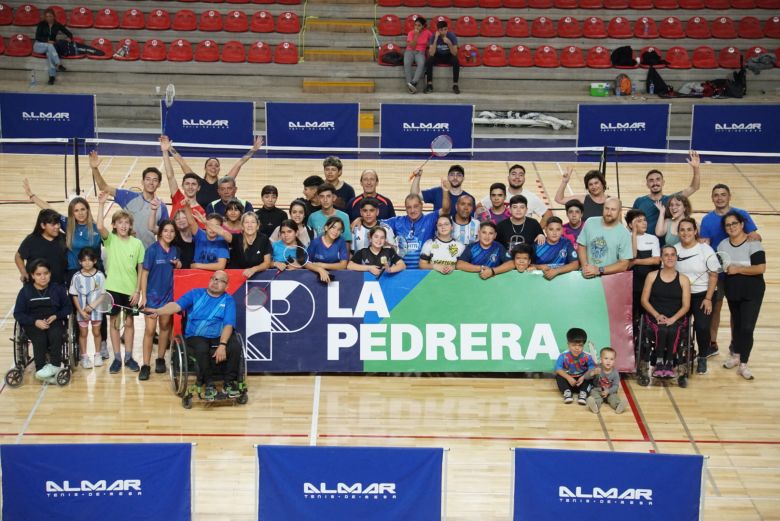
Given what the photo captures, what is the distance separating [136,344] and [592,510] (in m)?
6.62

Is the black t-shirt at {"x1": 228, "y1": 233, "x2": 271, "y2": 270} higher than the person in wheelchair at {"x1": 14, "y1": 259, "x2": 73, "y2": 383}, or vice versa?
the black t-shirt at {"x1": 228, "y1": 233, "x2": 271, "y2": 270}

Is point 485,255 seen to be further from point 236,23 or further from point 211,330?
point 236,23

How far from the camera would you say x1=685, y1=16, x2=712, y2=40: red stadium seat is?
2603 centimetres

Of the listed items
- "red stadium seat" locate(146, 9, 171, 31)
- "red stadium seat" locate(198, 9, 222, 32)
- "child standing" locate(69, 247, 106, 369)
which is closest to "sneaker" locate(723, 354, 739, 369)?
"child standing" locate(69, 247, 106, 369)

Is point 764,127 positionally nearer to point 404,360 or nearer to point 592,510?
point 404,360

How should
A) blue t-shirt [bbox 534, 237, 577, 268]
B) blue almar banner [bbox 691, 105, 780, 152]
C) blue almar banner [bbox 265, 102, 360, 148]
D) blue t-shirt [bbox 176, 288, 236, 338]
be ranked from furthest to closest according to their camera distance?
blue almar banner [bbox 691, 105, 780, 152] < blue almar banner [bbox 265, 102, 360, 148] < blue t-shirt [bbox 534, 237, 577, 268] < blue t-shirt [bbox 176, 288, 236, 338]

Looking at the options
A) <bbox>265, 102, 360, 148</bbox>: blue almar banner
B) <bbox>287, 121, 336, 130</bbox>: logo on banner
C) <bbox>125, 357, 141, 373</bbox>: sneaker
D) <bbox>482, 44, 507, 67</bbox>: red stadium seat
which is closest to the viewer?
<bbox>125, 357, 141, 373</bbox>: sneaker

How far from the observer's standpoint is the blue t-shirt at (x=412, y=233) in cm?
1264

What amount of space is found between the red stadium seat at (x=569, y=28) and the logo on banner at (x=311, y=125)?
7508 mm

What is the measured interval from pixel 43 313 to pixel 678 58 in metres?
17.8

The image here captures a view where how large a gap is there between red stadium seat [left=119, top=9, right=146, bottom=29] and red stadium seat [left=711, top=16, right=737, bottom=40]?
13.4 meters

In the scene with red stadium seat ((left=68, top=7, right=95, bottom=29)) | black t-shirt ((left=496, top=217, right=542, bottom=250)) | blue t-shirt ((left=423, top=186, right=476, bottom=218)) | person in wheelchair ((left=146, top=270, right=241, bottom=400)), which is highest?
red stadium seat ((left=68, top=7, right=95, bottom=29))

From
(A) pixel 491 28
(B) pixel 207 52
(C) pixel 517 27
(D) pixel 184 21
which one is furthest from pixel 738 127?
(D) pixel 184 21

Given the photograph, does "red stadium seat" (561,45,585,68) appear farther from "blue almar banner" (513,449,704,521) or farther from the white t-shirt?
"blue almar banner" (513,449,704,521)
